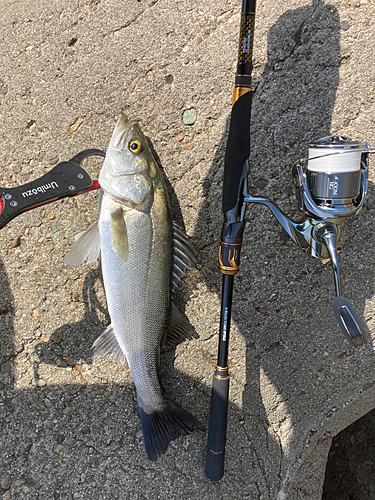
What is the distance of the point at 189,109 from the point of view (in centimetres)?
201

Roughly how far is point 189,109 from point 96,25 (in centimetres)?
80

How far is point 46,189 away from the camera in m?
1.80

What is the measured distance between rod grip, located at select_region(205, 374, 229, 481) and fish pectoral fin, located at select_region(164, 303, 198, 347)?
28 centimetres

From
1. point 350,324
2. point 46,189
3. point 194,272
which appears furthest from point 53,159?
point 350,324

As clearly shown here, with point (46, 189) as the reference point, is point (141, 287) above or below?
below

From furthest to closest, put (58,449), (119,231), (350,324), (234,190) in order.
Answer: (58,449)
(119,231)
(234,190)
(350,324)

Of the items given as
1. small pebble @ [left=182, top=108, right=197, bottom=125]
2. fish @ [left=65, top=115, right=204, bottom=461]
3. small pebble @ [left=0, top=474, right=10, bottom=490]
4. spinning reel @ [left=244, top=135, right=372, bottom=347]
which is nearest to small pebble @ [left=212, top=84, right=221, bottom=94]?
small pebble @ [left=182, top=108, right=197, bottom=125]

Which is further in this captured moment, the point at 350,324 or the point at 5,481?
the point at 5,481

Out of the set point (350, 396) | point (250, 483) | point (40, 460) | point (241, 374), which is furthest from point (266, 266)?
point (40, 460)

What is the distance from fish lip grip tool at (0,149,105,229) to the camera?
1775mm

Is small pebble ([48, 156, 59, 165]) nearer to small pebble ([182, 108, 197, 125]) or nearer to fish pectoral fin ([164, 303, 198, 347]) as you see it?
small pebble ([182, 108, 197, 125])

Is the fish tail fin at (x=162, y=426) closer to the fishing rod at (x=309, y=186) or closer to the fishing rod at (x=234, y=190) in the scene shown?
the fishing rod at (x=234, y=190)

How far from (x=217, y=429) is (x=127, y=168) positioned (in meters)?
1.49

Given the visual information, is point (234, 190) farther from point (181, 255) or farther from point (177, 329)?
point (177, 329)
